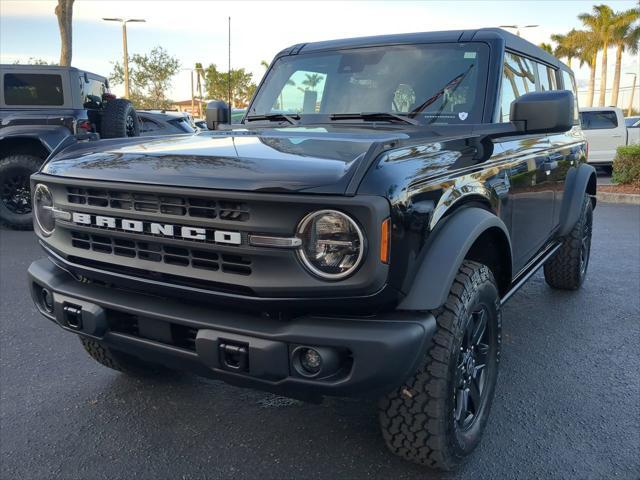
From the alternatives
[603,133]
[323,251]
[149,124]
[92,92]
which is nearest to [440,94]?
[323,251]

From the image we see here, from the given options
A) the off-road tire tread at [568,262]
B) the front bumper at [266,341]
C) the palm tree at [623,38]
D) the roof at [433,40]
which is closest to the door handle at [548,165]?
the roof at [433,40]

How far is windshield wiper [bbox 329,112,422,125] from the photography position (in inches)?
117

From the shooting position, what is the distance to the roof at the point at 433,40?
3.16 m

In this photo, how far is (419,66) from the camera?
3133mm

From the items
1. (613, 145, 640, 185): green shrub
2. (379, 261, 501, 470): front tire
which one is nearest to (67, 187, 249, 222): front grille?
(379, 261, 501, 470): front tire

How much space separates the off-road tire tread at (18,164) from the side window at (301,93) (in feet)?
16.5

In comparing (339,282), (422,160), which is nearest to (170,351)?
(339,282)

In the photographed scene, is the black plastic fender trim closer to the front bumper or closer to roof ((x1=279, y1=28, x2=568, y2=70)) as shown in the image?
roof ((x1=279, y1=28, x2=568, y2=70))

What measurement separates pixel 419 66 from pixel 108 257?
1896mm

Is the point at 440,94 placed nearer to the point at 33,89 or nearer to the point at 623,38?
the point at 33,89

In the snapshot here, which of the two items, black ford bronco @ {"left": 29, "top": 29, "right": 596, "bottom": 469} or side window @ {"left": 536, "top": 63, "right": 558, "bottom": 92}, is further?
side window @ {"left": 536, "top": 63, "right": 558, "bottom": 92}

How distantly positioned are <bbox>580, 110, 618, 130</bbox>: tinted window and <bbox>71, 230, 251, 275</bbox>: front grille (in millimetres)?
13855

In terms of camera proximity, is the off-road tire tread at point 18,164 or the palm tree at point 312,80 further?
the off-road tire tread at point 18,164

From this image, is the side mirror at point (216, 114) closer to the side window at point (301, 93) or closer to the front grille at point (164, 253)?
the side window at point (301, 93)
